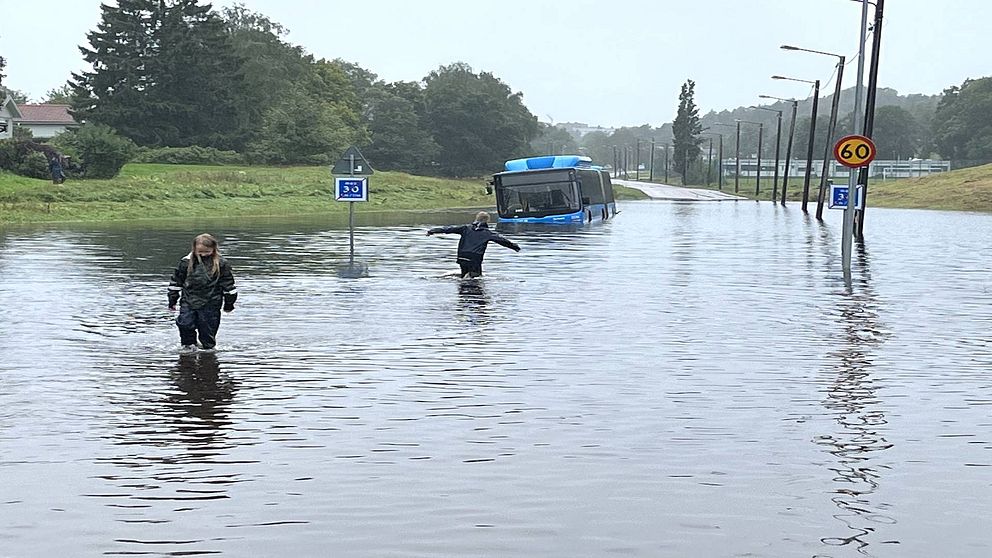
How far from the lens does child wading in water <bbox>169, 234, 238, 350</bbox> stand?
14.4 m

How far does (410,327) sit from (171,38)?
3727 inches

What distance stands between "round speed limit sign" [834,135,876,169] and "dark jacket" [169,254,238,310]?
51.2 feet

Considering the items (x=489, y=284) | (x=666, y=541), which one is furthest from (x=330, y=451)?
(x=489, y=284)

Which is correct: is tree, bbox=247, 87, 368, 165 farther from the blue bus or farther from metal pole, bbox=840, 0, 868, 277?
metal pole, bbox=840, 0, 868, 277

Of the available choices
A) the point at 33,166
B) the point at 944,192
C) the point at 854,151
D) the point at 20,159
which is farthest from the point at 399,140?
the point at 854,151

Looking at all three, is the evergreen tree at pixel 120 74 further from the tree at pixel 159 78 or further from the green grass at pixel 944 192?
the green grass at pixel 944 192

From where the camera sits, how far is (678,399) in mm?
11883

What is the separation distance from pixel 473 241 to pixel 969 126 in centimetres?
16691

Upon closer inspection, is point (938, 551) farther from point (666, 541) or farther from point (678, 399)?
point (678, 399)

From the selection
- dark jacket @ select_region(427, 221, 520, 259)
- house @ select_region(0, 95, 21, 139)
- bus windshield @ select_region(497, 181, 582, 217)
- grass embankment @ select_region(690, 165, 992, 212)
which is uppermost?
house @ select_region(0, 95, 21, 139)

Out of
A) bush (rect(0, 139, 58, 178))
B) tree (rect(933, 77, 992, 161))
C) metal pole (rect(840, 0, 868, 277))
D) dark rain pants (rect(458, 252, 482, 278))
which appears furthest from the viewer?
tree (rect(933, 77, 992, 161))

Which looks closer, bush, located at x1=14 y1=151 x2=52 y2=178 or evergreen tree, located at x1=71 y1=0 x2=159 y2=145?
bush, located at x1=14 y1=151 x2=52 y2=178

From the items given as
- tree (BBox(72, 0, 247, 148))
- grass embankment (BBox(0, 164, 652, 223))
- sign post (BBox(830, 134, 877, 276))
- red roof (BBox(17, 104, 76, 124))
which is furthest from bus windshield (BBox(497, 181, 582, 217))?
red roof (BBox(17, 104, 76, 124))

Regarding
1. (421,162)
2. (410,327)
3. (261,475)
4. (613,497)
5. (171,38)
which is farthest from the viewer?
(421,162)
